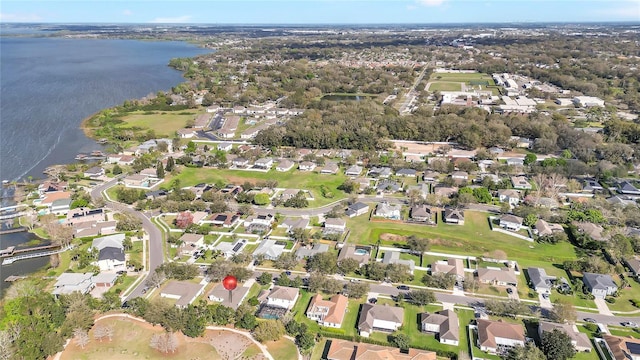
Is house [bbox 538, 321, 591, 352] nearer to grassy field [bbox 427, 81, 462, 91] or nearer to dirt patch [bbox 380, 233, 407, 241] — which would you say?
dirt patch [bbox 380, 233, 407, 241]

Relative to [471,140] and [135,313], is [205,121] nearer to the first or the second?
[471,140]

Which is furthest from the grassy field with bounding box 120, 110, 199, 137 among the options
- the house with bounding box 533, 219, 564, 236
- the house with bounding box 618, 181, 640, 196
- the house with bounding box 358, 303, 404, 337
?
the house with bounding box 618, 181, 640, 196

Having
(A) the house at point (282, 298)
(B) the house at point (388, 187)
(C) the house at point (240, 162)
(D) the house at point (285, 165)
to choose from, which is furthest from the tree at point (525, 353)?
(C) the house at point (240, 162)

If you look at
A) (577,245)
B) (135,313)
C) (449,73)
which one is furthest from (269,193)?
(449,73)

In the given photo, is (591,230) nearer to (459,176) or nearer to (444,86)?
(459,176)

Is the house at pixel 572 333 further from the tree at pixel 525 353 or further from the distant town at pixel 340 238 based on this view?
the tree at pixel 525 353
